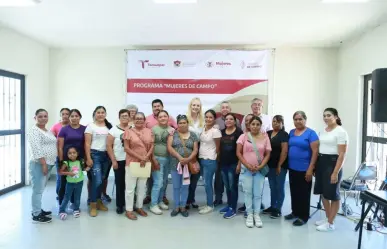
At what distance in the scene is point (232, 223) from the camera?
3.51m

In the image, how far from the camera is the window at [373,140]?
4311 mm

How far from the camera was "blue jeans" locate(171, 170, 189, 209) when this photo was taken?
143 inches

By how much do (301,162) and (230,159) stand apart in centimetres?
86

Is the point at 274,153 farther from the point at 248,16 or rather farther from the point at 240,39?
the point at 240,39

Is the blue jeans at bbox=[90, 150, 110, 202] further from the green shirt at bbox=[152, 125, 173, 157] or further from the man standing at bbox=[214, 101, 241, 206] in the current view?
the man standing at bbox=[214, 101, 241, 206]

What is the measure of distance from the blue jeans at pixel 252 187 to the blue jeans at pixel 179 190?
2.51ft

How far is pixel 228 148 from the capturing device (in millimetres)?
3605

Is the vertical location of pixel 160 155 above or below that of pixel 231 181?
above

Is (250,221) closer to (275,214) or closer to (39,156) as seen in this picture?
(275,214)

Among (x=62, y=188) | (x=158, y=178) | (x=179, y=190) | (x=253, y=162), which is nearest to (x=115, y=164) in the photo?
(x=158, y=178)

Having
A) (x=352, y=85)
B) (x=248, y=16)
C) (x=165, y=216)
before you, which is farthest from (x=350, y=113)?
(x=165, y=216)

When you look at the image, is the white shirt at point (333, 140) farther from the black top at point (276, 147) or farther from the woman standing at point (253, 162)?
the woman standing at point (253, 162)

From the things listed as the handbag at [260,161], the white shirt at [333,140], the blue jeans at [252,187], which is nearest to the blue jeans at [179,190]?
the blue jeans at [252,187]

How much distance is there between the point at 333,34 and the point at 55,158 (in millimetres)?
4718
